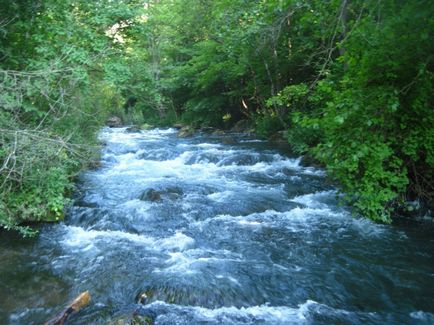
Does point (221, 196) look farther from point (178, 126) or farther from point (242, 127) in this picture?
point (178, 126)

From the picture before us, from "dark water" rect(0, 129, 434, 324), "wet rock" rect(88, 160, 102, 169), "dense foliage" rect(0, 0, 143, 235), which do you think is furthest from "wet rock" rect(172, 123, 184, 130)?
"dense foliage" rect(0, 0, 143, 235)

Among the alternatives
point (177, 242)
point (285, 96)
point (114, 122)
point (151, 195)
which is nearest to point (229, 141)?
point (285, 96)

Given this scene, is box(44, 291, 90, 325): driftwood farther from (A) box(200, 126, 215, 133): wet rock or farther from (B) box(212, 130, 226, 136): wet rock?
(A) box(200, 126, 215, 133): wet rock

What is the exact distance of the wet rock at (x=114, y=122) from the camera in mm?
30638

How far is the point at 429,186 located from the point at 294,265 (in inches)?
122

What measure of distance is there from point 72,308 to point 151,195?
15.7 ft

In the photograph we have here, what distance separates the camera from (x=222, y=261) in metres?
6.43

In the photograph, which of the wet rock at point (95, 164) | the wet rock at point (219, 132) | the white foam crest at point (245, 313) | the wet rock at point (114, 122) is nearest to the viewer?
the white foam crest at point (245, 313)

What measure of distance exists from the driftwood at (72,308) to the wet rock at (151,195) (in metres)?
4.25

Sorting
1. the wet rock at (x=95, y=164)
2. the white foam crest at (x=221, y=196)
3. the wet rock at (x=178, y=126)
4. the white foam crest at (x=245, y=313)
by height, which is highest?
the wet rock at (x=178, y=126)

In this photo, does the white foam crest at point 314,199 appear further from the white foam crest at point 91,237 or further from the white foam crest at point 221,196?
the white foam crest at point 91,237

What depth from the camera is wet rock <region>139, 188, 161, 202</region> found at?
31.0 feet

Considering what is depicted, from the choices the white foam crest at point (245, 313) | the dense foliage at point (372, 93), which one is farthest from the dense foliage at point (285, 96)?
the white foam crest at point (245, 313)

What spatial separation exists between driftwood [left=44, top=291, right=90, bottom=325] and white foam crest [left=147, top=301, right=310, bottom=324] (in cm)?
85
